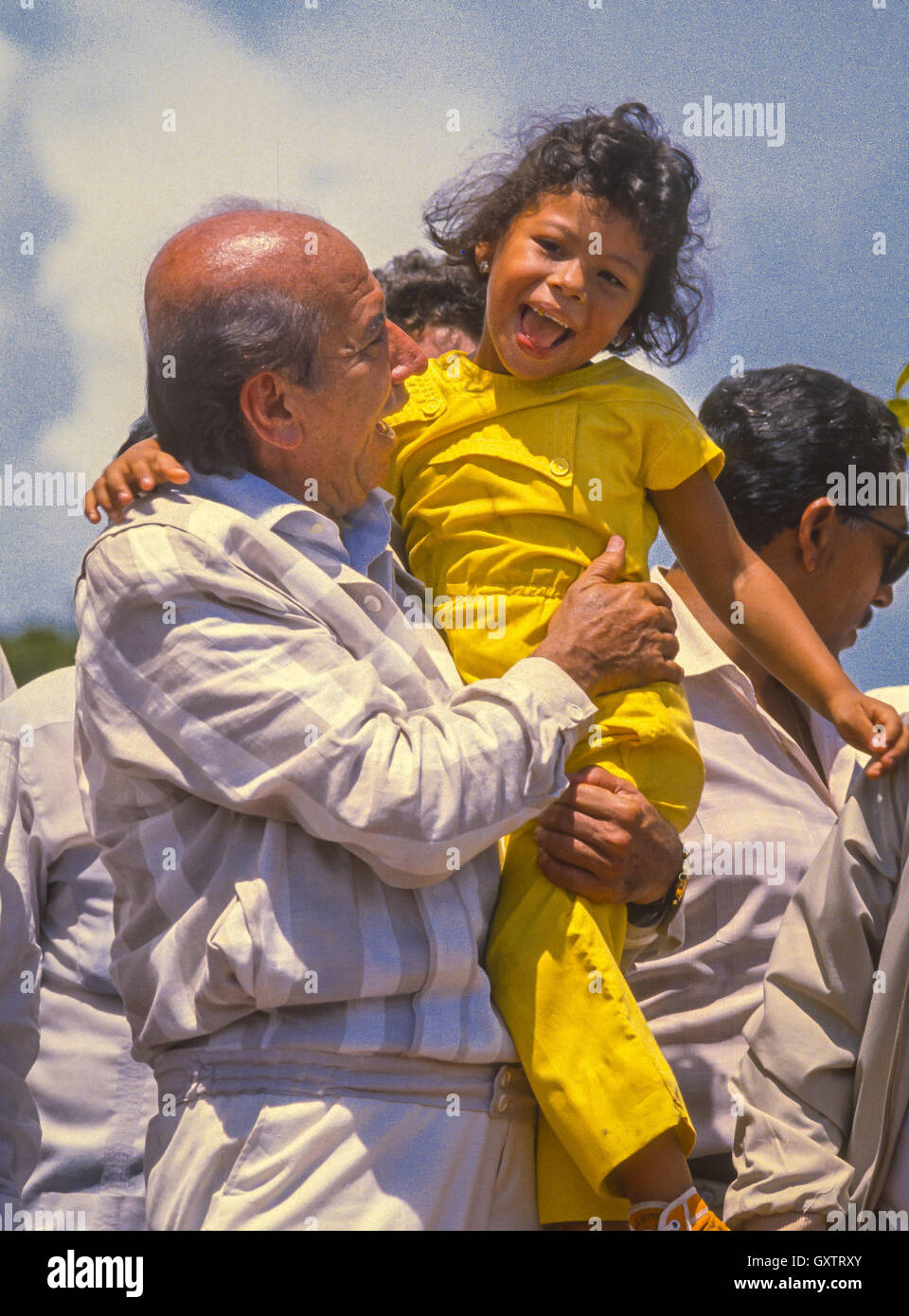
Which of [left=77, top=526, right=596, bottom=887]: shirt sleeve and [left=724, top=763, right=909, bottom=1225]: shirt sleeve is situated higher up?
[left=77, top=526, right=596, bottom=887]: shirt sleeve

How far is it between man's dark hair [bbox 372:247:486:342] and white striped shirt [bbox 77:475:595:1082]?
1.52m

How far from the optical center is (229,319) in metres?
2.90

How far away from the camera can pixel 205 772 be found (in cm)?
261

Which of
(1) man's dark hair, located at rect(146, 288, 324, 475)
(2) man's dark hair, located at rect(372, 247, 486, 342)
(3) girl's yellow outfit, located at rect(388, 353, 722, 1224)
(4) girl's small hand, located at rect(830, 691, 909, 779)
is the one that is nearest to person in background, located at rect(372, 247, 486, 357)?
(2) man's dark hair, located at rect(372, 247, 486, 342)

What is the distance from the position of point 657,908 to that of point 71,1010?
1378mm

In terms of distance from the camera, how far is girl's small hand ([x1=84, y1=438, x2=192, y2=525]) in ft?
9.43

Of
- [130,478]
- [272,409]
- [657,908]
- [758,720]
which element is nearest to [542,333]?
[272,409]

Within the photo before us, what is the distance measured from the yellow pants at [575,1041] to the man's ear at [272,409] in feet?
2.61

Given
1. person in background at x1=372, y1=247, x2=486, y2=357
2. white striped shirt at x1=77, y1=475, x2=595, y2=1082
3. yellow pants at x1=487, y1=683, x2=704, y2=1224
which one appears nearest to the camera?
white striped shirt at x1=77, y1=475, x2=595, y2=1082

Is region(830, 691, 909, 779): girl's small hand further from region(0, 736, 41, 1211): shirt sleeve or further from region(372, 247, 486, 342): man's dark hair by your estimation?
region(0, 736, 41, 1211): shirt sleeve

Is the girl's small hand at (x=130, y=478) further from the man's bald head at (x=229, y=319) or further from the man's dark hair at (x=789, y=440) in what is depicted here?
the man's dark hair at (x=789, y=440)

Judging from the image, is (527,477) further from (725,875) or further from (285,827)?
(725,875)

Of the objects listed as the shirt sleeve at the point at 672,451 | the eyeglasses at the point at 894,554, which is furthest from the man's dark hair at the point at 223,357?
the eyeglasses at the point at 894,554

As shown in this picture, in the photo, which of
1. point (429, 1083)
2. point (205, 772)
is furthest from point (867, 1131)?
point (205, 772)
